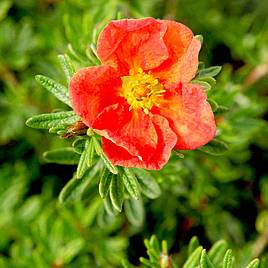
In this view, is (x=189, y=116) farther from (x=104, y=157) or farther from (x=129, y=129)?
(x=104, y=157)

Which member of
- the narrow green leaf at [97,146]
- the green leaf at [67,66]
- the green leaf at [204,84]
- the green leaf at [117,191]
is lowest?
the green leaf at [117,191]

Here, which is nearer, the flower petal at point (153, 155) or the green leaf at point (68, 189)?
the flower petal at point (153, 155)

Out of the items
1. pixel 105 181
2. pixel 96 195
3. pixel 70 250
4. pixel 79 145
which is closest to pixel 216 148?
pixel 105 181

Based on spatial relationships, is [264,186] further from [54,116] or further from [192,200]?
[54,116]

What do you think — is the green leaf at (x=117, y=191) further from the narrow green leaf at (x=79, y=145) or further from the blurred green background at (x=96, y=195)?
the blurred green background at (x=96, y=195)

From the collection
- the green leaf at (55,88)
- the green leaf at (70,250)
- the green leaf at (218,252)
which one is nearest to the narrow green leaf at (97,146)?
the green leaf at (55,88)

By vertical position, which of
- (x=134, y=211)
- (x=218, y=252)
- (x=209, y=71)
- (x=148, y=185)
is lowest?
(x=134, y=211)
